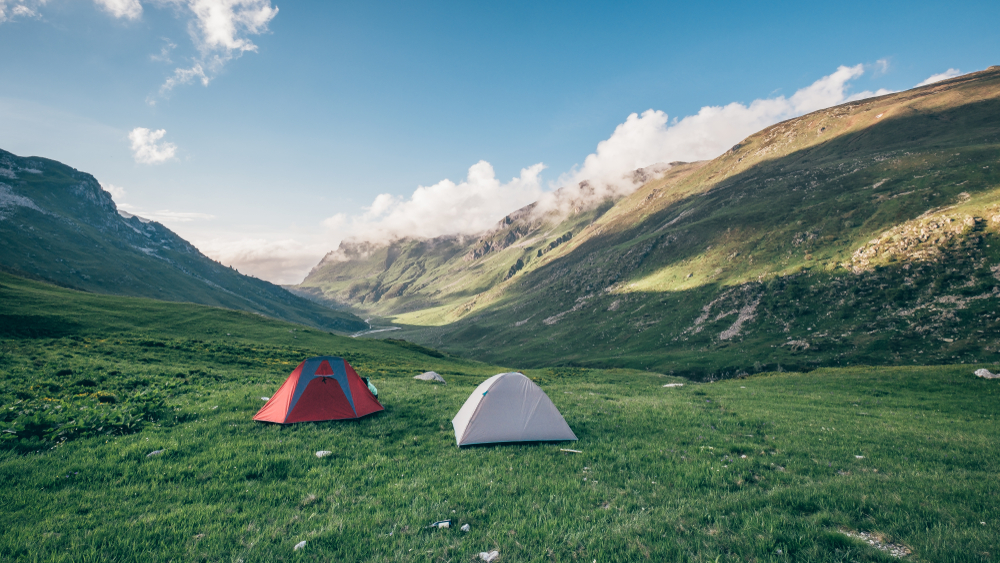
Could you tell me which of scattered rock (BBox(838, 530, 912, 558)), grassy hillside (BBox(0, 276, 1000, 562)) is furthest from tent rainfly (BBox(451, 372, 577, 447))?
scattered rock (BBox(838, 530, 912, 558))

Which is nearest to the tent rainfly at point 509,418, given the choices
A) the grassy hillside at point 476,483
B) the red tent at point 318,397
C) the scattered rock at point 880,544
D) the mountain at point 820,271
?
the grassy hillside at point 476,483

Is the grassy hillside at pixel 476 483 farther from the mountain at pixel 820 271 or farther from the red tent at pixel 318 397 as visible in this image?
the mountain at pixel 820 271

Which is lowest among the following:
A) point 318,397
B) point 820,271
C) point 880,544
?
point 880,544

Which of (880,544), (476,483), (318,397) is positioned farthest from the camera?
(318,397)

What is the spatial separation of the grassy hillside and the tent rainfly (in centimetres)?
78

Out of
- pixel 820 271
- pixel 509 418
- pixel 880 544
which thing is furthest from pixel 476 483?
pixel 820 271

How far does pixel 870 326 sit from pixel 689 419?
59.5 m

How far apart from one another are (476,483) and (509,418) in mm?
4402

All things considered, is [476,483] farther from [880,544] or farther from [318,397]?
Answer: [318,397]

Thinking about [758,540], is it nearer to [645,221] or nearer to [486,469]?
[486,469]

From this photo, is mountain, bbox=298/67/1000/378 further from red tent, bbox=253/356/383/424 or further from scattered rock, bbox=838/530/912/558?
scattered rock, bbox=838/530/912/558

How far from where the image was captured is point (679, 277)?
348ft

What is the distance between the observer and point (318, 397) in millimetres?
16094

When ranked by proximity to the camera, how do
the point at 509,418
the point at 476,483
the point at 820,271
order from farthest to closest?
the point at 820,271 < the point at 509,418 < the point at 476,483
